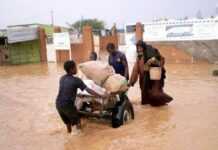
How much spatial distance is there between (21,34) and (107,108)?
63.6ft

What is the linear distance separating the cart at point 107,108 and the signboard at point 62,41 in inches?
659

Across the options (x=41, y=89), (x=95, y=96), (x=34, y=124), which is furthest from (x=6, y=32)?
(x=95, y=96)

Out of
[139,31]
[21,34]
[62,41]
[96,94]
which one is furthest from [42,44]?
[96,94]

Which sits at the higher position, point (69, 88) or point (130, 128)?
point (69, 88)

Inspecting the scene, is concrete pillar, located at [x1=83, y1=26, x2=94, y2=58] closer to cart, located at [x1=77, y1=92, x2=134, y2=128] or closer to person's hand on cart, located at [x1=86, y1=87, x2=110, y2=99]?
cart, located at [x1=77, y1=92, x2=134, y2=128]

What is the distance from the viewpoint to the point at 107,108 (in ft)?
20.0

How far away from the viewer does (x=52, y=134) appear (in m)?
6.30

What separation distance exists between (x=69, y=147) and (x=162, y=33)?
48.0 ft

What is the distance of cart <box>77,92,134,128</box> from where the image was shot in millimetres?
6066

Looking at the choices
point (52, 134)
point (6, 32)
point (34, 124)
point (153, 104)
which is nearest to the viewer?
point (52, 134)

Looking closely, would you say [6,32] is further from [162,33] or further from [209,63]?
[209,63]

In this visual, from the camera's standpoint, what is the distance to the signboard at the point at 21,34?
2361cm

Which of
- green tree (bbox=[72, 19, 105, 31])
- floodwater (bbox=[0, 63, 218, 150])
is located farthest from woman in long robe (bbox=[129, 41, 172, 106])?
green tree (bbox=[72, 19, 105, 31])

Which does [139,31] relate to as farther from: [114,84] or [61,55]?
[114,84]
